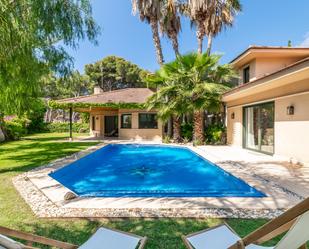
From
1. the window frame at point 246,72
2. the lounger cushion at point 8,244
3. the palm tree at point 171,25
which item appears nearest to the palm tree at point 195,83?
the window frame at point 246,72

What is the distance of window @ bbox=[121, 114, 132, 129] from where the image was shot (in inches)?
894

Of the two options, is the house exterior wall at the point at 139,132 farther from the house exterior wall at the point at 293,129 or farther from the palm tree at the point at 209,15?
the house exterior wall at the point at 293,129

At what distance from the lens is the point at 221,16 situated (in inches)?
798

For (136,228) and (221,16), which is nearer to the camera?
(136,228)

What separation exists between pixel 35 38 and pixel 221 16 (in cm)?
1760

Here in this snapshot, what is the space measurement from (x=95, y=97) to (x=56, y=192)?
672 inches

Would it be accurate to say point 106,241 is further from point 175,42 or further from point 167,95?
point 175,42

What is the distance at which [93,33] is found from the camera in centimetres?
774

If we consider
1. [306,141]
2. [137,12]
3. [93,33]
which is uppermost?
[137,12]

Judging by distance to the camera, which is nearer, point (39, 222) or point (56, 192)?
point (39, 222)

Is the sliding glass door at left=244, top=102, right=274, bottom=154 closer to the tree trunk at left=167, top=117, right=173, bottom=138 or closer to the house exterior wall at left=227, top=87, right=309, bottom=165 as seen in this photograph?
the house exterior wall at left=227, top=87, right=309, bottom=165

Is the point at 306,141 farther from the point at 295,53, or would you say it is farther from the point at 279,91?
the point at 295,53

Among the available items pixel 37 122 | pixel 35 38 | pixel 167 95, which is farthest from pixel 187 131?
pixel 37 122

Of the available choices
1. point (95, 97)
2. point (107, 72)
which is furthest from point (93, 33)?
point (107, 72)
